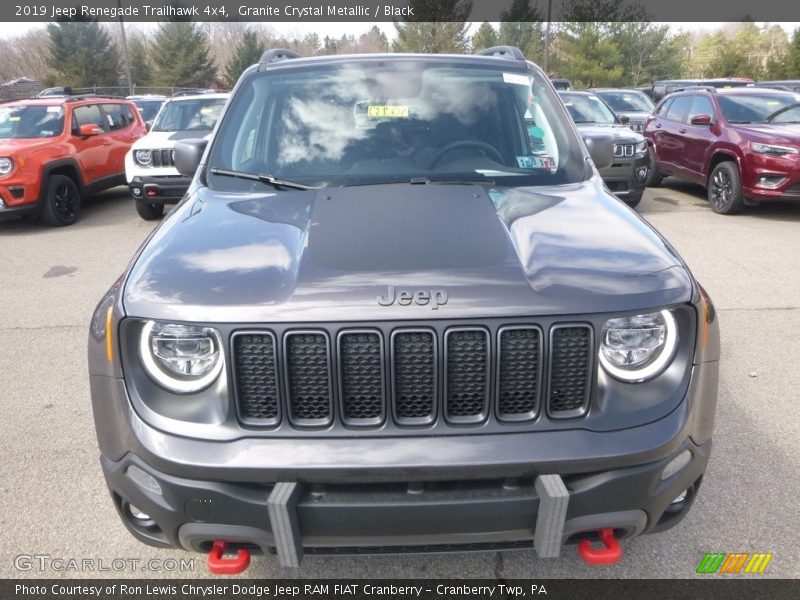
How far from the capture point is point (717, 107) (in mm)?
9820

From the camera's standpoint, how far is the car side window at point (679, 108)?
10836mm

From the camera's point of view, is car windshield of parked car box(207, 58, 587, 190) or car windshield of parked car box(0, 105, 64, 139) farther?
car windshield of parked car box(0, 105, 64, 139)

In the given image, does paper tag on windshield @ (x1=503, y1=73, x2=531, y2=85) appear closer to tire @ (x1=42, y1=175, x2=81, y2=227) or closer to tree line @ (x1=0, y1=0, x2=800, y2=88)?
tire @ (x1=42, y1=175, x2=81, y2=227)

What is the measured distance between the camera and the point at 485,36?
63125 mm

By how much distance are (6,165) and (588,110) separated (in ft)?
29.4

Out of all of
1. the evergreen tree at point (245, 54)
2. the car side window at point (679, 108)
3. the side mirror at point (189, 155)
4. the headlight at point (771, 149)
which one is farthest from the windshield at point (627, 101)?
the evergreen tree at point (245, 54)

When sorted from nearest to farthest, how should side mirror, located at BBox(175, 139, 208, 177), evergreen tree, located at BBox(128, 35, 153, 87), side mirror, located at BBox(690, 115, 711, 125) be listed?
side mirror, located at BBox(175, 139, 208, 177)
side mirror, located at BBox(690, 115, 711, 125)
evergreen tree, located at BBox(128, 35, 153, 87)

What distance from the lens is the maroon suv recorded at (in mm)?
8680

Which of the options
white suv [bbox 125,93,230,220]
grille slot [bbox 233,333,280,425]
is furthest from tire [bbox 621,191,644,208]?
grille slot [bbox 233,333,280,425]

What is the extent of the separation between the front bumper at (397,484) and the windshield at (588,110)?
9841 millimetres

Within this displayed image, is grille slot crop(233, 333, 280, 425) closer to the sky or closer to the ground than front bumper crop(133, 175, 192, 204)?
closer to the sky

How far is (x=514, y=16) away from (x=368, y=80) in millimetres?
59631

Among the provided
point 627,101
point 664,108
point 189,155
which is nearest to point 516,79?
point 189,155

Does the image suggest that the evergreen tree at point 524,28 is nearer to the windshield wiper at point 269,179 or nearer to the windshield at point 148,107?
the windshield at point 148,107
